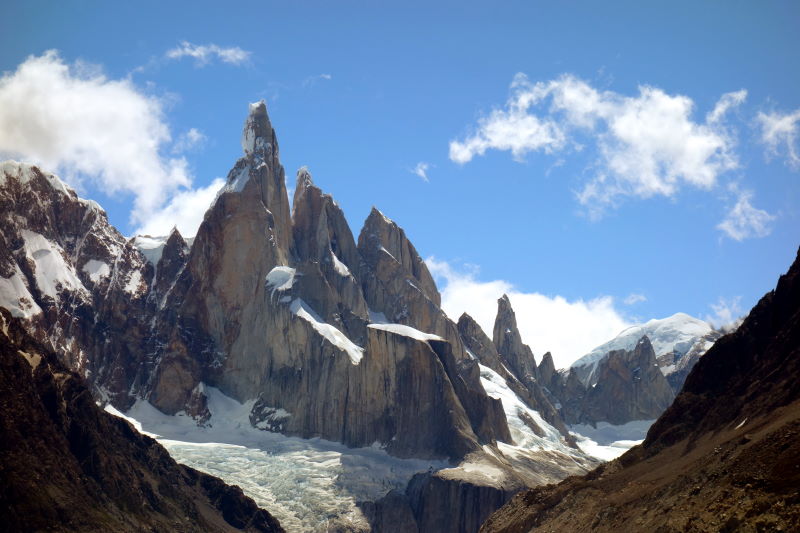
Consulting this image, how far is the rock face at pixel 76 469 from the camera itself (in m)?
141

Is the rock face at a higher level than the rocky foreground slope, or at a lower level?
higher

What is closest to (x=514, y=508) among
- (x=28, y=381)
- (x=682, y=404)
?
(x=682, y=404)

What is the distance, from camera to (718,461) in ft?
313

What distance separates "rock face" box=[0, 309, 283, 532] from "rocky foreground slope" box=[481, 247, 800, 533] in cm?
5601

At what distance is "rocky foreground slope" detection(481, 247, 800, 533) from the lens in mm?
82875

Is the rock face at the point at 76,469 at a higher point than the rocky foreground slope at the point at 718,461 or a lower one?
higher

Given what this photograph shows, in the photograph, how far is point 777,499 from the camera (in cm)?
7794

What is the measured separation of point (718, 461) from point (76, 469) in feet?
324

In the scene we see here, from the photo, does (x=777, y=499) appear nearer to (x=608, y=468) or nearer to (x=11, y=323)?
(x=608, y=468)

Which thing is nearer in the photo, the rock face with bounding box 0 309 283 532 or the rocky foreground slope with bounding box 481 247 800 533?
the rocky foreground slope with bounding box 481 247 800 533

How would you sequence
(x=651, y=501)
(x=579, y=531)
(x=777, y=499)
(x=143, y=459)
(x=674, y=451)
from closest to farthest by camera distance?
(x=777, y=499)
(x=651, y=501)
(x=579, y=531)
(x=674, y=451)
(x=143, y=459)

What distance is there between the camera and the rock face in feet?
462

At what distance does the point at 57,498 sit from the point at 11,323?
127 ft

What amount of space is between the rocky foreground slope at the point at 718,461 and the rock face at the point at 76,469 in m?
56.0
